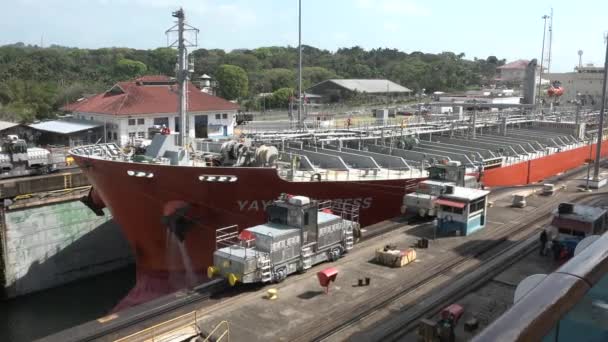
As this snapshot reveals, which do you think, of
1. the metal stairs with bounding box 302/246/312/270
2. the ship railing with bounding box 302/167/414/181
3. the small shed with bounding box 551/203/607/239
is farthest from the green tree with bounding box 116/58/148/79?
the small shed with bounding box 551/203/607/239

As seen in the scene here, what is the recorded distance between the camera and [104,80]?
79.1 meters

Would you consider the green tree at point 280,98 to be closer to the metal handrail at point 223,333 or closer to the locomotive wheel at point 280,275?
the locomotive wheel at point 280,275

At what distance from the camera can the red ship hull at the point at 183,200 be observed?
17656mm

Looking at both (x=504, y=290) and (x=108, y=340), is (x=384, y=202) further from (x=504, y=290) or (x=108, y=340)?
(x=108, y=340)

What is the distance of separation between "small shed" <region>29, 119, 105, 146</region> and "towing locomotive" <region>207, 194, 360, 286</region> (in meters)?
26.1

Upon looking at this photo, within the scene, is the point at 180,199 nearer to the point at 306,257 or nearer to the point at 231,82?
the point at 306,257

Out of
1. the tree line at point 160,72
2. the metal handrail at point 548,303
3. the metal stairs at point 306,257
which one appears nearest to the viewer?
the metal handrail at point 548,303

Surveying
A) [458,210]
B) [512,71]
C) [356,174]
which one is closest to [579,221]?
[458,210]

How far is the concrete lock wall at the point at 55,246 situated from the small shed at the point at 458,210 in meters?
17.0

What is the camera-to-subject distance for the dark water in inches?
800

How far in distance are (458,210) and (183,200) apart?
9.39 meters

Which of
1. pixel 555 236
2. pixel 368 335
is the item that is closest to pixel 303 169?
pixel 555 236

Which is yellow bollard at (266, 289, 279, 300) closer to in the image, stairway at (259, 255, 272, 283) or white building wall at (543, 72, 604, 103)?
stairway at (259, 255, 272, 283)

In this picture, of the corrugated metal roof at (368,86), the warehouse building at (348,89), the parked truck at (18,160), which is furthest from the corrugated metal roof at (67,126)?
the corrugated metal roof at (368,86)
